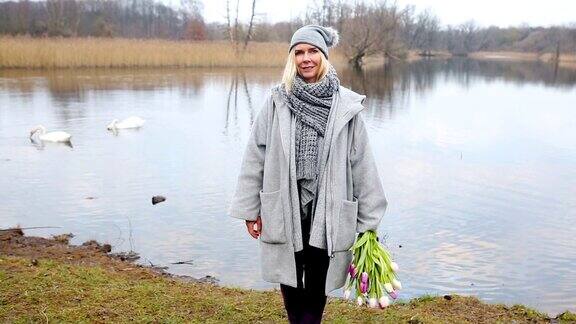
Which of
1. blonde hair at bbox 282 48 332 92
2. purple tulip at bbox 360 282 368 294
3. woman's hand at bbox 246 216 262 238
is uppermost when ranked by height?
blonde hair at bbox 282 48 332 92

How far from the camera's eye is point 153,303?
13.5ft

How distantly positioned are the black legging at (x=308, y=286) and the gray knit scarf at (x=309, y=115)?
0.30 m

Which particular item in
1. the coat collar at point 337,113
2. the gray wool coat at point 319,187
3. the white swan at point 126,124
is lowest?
the white swan at point 126,124

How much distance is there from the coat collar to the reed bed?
1081 inches

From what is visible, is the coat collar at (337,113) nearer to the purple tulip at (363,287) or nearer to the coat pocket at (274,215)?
the coat pocket at (274,215)

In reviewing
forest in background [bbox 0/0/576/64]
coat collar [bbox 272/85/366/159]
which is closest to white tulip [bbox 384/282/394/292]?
coat collar [bbox 272/85/366/159]

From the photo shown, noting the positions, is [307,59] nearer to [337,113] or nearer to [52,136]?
[337,113]

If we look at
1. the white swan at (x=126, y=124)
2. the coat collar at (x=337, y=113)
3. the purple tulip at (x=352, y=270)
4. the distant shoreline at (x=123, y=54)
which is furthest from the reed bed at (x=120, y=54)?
the purple tulip at (x=352, y=270)

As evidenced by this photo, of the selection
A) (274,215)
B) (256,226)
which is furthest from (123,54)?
(274,215)

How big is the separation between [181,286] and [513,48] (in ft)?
323

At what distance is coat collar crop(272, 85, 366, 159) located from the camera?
9.14ft

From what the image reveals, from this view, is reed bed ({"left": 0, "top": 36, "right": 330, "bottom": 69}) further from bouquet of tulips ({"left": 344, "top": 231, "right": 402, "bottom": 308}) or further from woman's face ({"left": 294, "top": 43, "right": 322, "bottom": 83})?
bouquet of tulips ({"left": 344, "top": 231, "right": 402, "bottom": 308})

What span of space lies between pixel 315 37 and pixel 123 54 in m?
Result: 28.7

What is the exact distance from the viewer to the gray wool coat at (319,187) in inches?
111
